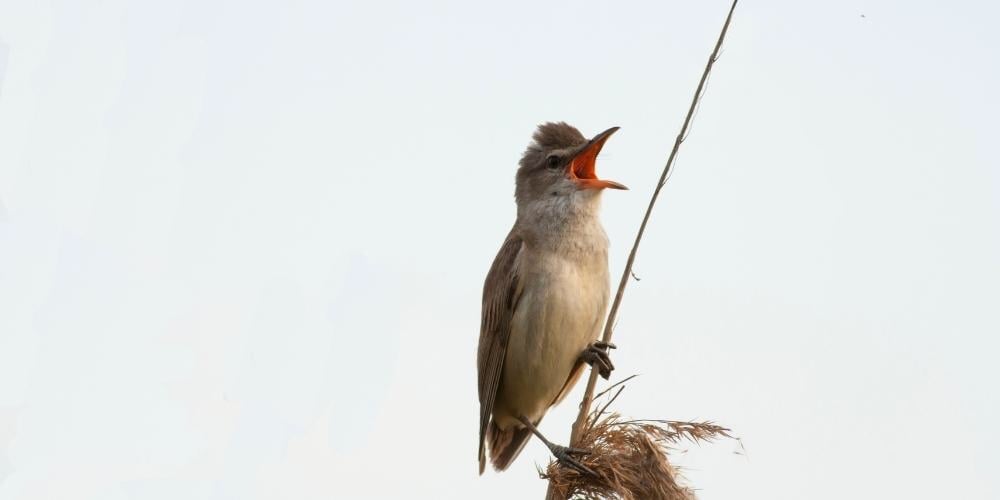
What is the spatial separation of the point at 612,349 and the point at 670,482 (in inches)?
52.5

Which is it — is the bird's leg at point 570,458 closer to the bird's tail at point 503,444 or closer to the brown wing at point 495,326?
the brown wing at point 495,326

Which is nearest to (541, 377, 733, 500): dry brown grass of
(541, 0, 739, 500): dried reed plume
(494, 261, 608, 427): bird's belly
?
(541, 0, 739, 500): dried reed plume

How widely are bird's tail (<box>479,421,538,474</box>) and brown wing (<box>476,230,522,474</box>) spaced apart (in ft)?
0.67

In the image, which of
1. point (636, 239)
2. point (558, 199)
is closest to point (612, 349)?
point (558, 199)

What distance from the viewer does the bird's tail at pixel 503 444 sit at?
A: 5.39m

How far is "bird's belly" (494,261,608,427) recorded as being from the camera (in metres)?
4.81

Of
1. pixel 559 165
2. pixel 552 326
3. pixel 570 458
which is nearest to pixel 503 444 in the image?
pixel 552 326

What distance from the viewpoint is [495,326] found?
5.07m

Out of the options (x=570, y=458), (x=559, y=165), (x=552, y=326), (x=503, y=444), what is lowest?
(x=503, y=444)

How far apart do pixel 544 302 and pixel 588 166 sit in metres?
0.94

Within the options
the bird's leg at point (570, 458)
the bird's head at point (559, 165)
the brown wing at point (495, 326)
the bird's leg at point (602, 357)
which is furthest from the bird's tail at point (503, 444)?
the bird's leg at point (570, 458)

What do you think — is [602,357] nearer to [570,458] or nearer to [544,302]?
[544,302]

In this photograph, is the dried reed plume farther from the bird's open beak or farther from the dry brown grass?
the bird's open beak

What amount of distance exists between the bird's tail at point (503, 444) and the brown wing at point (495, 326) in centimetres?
20
